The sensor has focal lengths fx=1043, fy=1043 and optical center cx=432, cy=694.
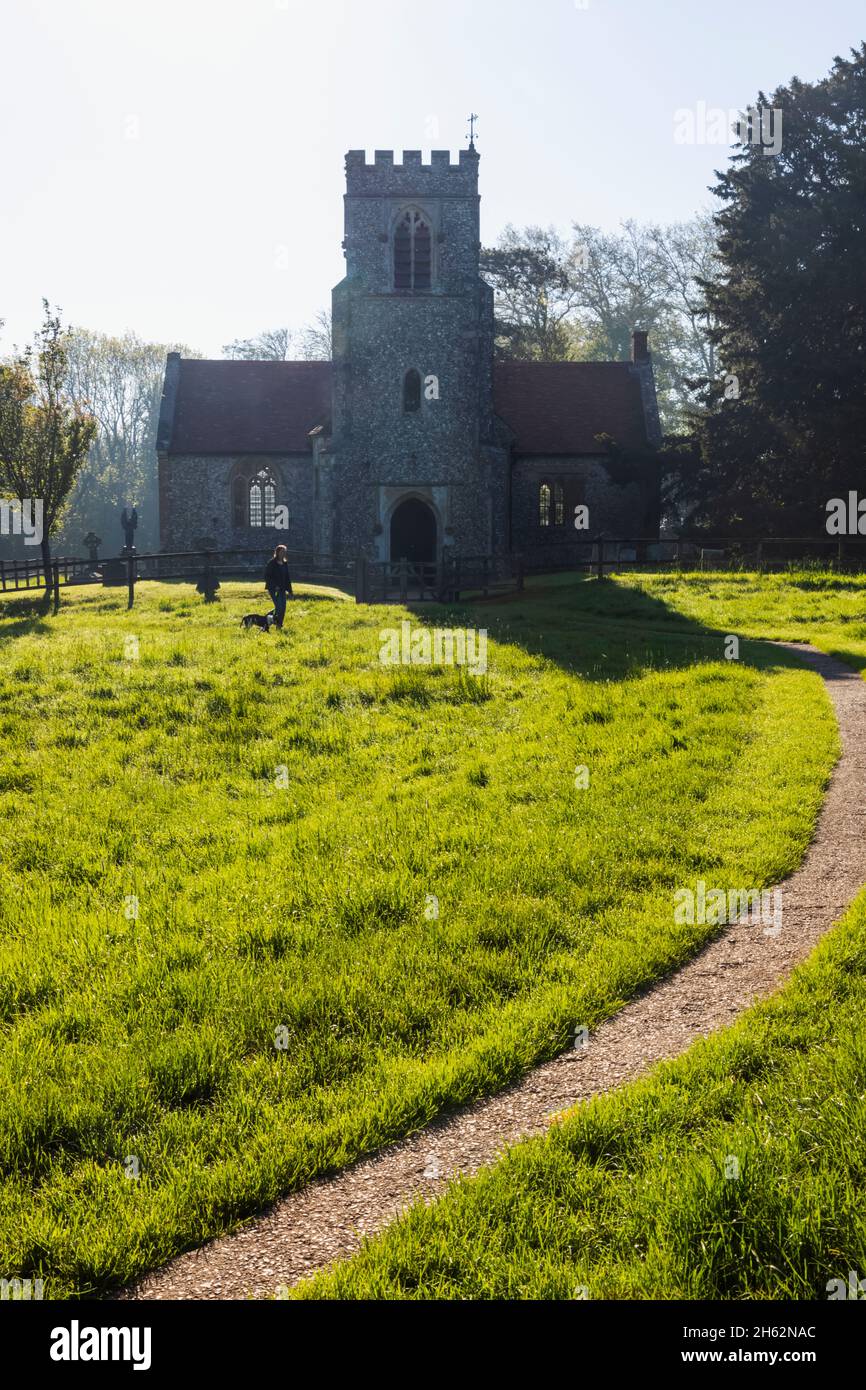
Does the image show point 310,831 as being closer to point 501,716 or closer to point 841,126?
point 501,716

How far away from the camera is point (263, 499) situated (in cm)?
3972

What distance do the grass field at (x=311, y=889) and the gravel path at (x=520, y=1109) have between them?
0.12 metres

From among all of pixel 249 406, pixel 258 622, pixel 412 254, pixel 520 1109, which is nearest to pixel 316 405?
pixel 249 406

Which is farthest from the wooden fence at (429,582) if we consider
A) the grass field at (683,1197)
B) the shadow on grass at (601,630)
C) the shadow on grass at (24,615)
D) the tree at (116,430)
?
the tree at (116,430)

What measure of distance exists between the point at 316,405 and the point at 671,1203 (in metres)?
40.0

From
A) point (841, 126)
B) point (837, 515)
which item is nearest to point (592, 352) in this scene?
point (841, 126)

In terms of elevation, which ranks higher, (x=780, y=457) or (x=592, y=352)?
(x=592, y=352)

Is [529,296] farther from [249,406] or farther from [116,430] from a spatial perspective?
[116,430]

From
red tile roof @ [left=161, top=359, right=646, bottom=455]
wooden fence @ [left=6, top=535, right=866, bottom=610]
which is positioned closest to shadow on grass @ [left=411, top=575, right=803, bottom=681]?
wooden fence @ [left=6, top=535, right=866, bottom=610]

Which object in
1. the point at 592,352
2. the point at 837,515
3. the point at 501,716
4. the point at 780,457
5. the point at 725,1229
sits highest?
the point at 592,352

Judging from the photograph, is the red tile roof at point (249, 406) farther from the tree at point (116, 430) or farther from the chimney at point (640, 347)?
the tree at point (116, 430)

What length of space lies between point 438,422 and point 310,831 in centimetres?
2757

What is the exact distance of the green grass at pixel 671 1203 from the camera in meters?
3.33

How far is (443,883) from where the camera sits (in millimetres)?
6902
